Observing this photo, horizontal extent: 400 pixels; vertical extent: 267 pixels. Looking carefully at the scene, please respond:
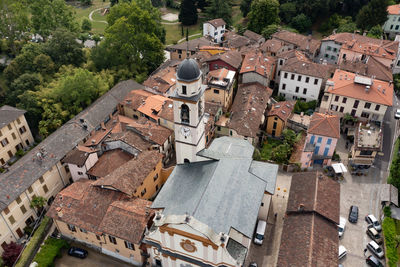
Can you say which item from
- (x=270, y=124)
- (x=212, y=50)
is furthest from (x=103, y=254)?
(x=212, y=50)

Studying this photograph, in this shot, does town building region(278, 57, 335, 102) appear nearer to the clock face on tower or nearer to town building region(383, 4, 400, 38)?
the clock face on tower

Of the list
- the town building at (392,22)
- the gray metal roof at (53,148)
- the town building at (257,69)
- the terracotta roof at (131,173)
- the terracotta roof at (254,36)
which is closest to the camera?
the terracotta roof at (131,173)

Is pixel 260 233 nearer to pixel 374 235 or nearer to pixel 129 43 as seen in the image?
pixel 374 235

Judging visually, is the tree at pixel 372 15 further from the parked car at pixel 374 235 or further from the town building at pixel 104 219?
the town building at pixel 104 219

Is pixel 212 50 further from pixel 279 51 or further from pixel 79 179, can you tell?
pixel 79 179

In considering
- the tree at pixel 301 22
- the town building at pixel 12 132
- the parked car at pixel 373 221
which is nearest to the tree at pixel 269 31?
the tree at pixel 301 22

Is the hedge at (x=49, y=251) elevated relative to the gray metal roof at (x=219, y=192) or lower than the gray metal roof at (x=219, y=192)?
lower

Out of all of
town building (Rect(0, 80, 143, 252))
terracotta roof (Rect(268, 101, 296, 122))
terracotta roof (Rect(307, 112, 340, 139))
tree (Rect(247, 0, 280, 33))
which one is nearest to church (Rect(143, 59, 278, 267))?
terracotta roof (Rect(307, 112, 340, 139))
